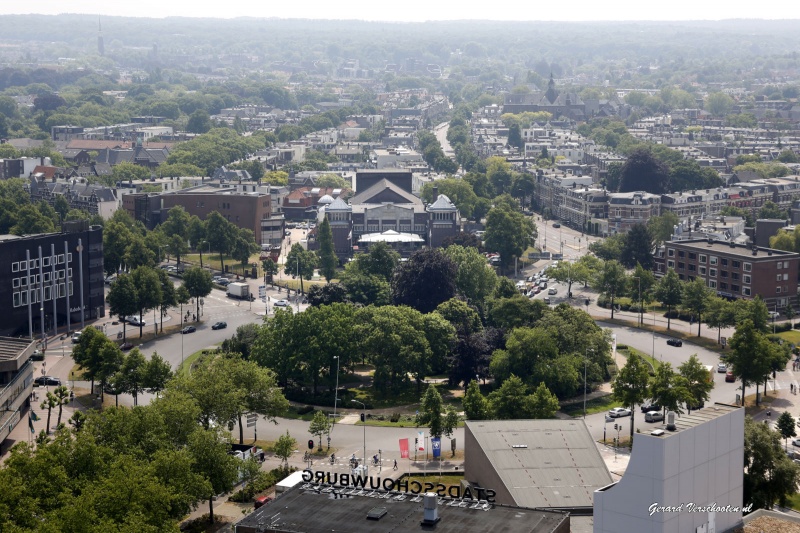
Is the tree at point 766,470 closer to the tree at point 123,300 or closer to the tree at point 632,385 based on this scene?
the tree at point 632,385

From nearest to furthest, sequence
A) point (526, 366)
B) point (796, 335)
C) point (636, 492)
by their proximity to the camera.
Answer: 1. point (636, 492)
2. point (526, 366)
3. point (796, 335)

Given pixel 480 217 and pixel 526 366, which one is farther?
pixel 480 217

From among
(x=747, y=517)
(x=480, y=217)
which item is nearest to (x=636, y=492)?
(x=747, y=517)

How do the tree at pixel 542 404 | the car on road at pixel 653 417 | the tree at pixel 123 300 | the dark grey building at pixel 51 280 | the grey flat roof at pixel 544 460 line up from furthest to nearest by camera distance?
the tree at pixel 123 300, the dark grey building at pixel 51 280, the car on road at pixel 653 417, the tree at pixel 542 404, the grey flat roof at pixel 544 460

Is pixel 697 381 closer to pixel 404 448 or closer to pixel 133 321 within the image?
pixel 404 448

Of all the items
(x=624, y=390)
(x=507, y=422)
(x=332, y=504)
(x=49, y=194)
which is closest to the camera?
(x=332, y=504)

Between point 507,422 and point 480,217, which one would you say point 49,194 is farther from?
point 507,422

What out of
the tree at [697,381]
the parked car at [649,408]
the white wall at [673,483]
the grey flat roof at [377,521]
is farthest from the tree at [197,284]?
the white wall at [673,483]
